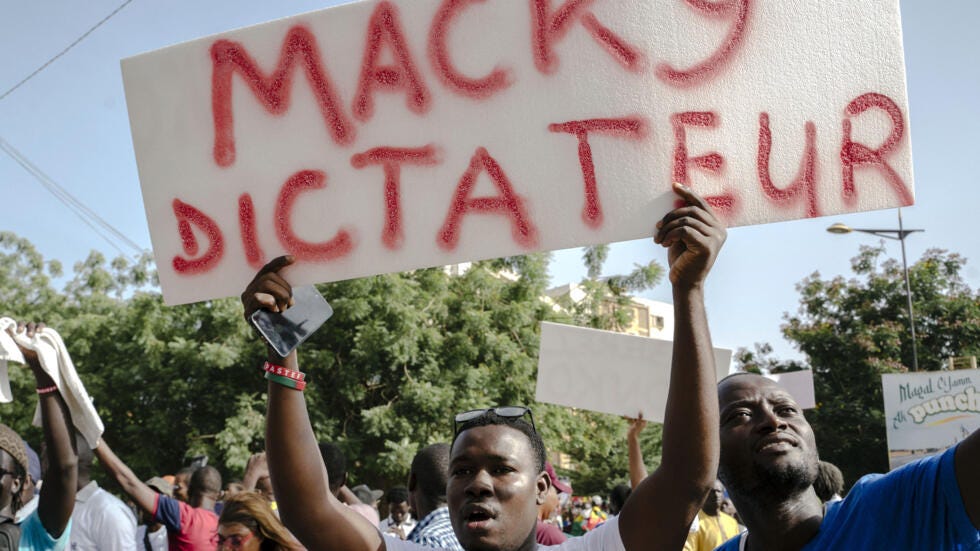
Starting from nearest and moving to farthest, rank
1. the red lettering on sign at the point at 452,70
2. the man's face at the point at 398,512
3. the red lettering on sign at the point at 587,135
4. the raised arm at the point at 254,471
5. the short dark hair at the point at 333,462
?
the red lettering on sign at the point at 587,135 → the red lettering on sign at the point at 452,70 → the short dark hair at the point at 333,462 → the raised arm at the point at 254,471 → the man's face at the point at 398,512

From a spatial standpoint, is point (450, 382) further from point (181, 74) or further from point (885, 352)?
point (181, 74)

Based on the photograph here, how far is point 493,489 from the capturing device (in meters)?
2.42

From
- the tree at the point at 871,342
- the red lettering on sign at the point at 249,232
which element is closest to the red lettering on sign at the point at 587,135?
the red lettering on sign at the point at 249,232

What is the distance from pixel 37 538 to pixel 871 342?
24.7 m

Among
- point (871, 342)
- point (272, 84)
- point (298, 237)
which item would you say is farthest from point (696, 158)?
point (871, 342)

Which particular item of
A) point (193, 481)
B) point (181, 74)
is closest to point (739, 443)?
point (181, 74)

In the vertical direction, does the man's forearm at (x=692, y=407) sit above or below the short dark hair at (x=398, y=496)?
above

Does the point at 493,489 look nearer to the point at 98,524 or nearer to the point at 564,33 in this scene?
the point at 564,33

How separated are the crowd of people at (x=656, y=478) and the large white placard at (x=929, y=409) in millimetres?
8029

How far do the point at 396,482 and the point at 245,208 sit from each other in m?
16.5

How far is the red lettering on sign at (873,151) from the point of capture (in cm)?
213

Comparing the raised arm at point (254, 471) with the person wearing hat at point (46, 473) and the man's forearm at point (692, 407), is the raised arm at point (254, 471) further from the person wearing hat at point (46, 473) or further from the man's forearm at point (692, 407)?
the man's forearm at point (692, 407)

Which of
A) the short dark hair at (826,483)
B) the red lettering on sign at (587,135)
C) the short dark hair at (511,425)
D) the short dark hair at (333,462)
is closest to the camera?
the red lettering on sign at (587,135)

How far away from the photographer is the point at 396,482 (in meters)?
18.4
